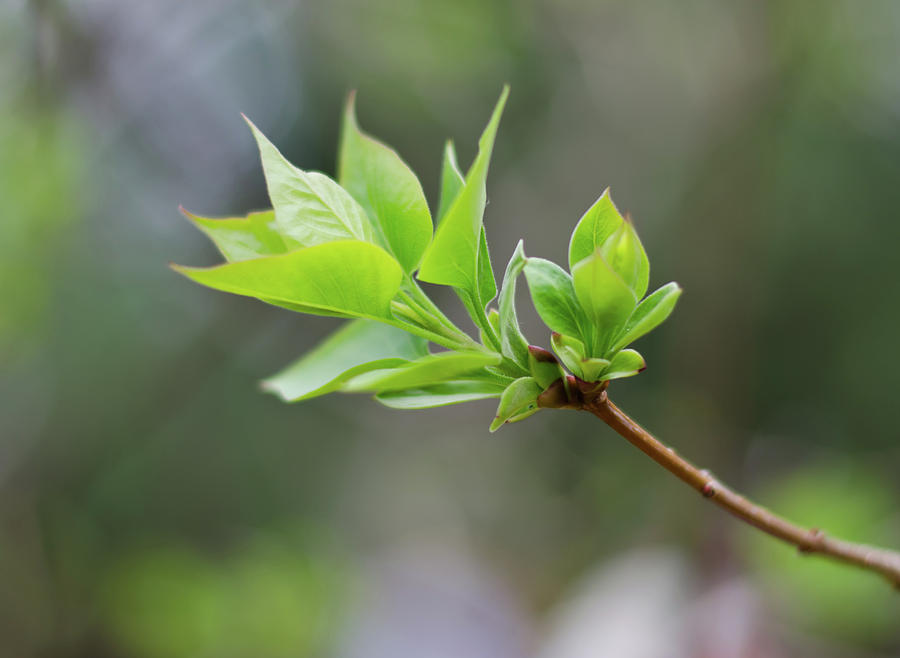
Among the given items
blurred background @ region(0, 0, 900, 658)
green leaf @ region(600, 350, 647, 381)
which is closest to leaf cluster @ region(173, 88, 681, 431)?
green leaf @ region(600, 350, 647, 381)

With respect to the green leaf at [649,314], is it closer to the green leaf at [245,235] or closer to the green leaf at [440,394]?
the green leaf at [440,394]

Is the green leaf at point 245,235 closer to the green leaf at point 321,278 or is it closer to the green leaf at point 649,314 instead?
the green leaf at point 321,278

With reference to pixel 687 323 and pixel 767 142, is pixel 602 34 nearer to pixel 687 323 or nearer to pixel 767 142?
pixel 767 142

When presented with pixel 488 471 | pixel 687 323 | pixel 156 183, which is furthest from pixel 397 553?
pixel 156 183

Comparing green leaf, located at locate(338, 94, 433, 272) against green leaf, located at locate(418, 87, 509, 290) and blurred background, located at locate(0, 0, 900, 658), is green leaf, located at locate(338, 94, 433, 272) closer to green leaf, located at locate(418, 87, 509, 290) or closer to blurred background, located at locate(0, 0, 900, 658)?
green leaf, located at locate(418, 87, 509, 290)

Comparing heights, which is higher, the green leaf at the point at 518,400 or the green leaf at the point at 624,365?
the green leaf at the point at 624,365

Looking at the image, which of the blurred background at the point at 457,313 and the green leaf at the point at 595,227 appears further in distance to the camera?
the blurred background at the point at 457,313

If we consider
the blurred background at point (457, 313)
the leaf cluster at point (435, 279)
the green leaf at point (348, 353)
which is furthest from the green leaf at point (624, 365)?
the blurred background at point (457, 313)
